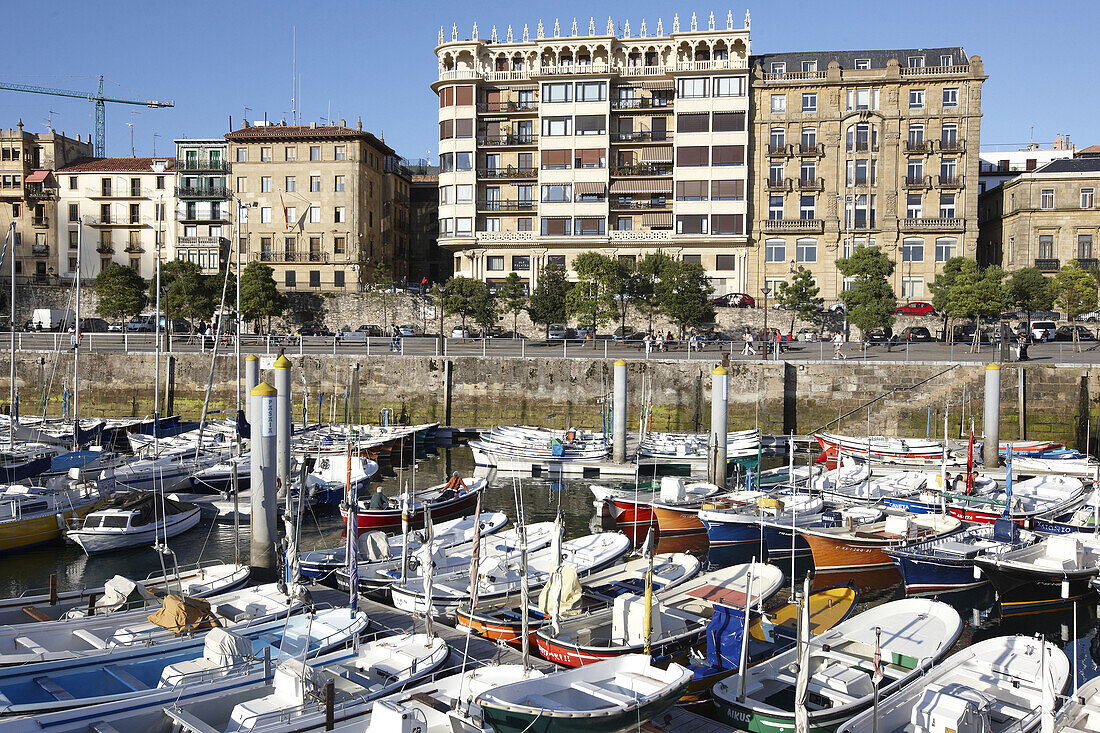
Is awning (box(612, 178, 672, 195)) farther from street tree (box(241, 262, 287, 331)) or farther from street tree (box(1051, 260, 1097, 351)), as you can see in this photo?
street tree (box(1051, 260, 1097, 351))

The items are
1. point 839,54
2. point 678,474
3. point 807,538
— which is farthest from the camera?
point 839,54

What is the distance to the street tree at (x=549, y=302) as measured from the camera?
60.0 metres

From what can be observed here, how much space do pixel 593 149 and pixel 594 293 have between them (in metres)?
19.7

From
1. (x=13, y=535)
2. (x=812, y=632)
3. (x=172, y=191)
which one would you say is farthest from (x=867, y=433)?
(x=172, y=191)

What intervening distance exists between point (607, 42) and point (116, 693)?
227 feet

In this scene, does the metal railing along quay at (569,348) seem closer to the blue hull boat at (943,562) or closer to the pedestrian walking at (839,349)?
the pedestrian walking at (839,349)

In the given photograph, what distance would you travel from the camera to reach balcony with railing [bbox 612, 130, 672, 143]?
73625 mm

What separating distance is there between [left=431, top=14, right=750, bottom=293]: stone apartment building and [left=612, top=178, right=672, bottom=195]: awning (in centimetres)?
9

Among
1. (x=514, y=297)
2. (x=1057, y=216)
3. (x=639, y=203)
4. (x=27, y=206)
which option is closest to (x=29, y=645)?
(x=514, y=297)

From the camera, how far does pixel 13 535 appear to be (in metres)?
25.5

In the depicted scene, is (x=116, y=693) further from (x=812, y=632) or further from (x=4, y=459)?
(x=4, y=459)

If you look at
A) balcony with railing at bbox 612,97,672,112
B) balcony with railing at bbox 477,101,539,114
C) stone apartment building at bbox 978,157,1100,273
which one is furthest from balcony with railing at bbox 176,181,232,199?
stone apartment building at bbox 978,157,1100,273

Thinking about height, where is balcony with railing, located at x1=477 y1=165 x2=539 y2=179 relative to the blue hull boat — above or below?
above

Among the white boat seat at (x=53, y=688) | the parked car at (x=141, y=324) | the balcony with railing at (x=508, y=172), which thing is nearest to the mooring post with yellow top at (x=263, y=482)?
the white boat seat at (x=53, y=688)
